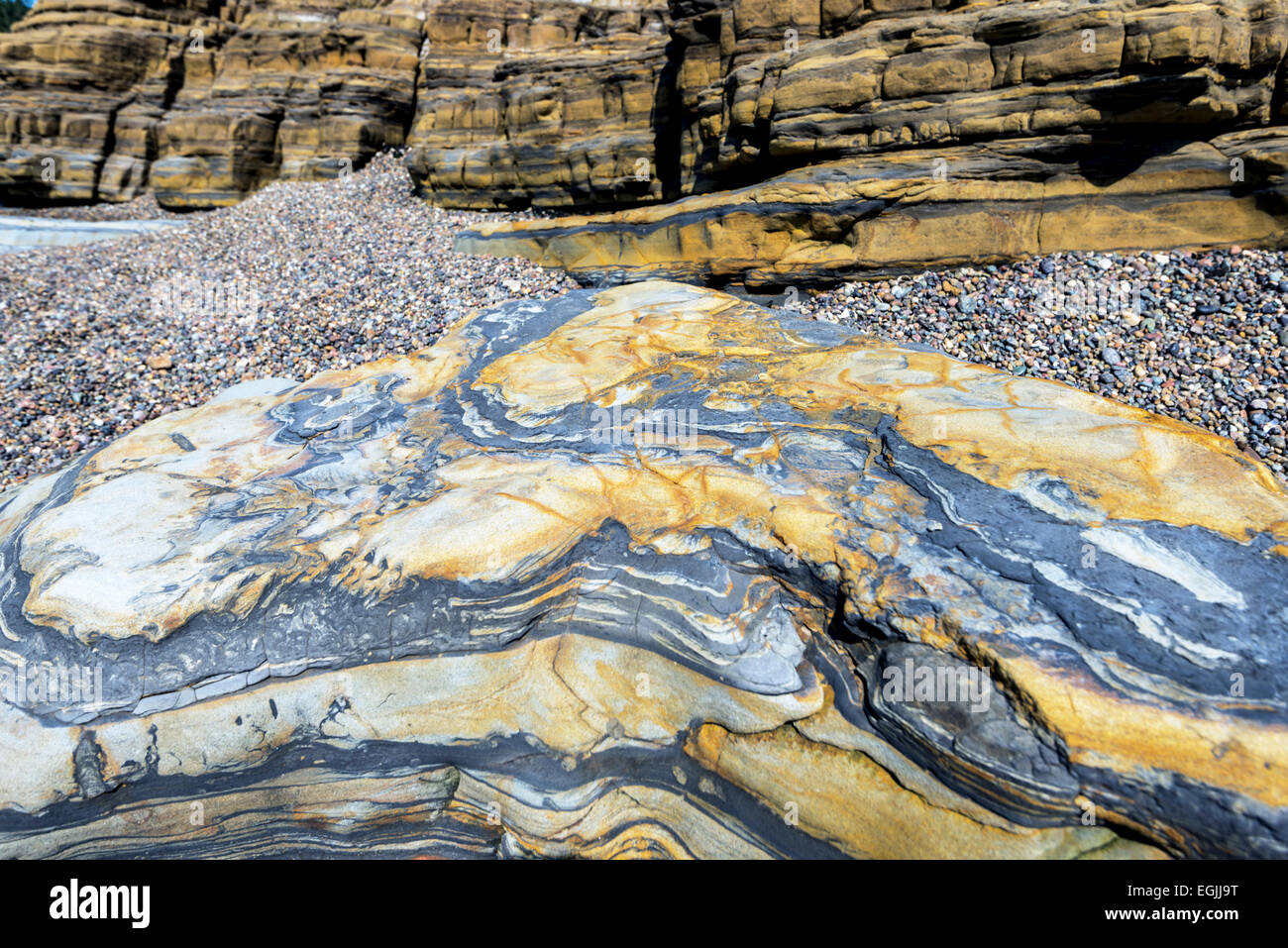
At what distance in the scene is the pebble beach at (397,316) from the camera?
472 centimetres

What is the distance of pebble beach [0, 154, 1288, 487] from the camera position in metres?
4.72

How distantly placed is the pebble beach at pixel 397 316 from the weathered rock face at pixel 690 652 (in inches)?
91.1

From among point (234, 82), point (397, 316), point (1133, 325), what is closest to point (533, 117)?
point (397, 316)

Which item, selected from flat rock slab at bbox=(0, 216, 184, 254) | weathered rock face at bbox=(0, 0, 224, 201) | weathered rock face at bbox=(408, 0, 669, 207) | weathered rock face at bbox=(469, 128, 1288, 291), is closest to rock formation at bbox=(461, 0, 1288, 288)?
weathered rock face at bbox=(469, 128, 1288, 291)

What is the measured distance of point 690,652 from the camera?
240 centimetres

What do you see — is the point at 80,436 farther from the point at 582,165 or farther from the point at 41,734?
the point at 582,165

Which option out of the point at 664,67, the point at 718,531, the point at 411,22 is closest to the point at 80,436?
the point at 718,531

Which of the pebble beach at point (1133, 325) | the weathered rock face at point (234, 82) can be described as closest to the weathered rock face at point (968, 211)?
the pebble beach at point (1133, 325)

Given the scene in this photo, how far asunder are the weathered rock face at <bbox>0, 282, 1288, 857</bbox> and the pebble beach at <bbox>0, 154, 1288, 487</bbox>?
91.1 inches

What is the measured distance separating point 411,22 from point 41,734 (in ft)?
55.0

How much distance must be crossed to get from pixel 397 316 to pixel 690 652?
652cm

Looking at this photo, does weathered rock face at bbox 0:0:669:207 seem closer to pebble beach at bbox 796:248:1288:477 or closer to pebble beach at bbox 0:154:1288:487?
pebble beach at bbox 0:154:1288:487

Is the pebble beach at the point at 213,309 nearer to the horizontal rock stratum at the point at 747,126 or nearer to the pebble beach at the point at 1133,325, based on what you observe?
the horizontal rock stratum at the point at 747,126

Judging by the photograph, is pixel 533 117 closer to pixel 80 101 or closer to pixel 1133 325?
pixel 1133 325
